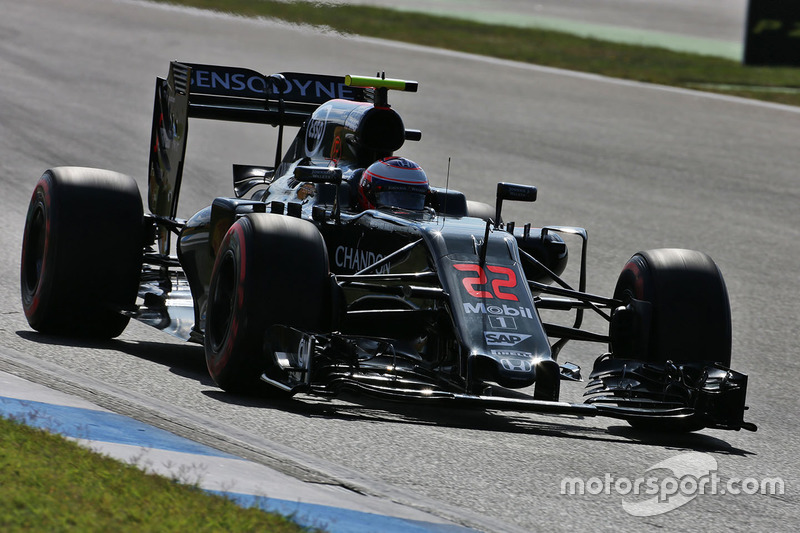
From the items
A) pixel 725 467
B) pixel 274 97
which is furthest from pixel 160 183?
pixel 725 467

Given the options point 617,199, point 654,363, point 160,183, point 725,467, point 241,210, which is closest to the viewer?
point 725,467

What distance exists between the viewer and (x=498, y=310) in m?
6.68

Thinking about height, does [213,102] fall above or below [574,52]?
below

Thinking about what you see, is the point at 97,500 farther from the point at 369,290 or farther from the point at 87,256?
the point at 87,256

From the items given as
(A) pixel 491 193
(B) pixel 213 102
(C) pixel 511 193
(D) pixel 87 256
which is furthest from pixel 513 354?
(A) pixel 491 193

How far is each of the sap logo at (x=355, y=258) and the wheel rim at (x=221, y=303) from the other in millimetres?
841

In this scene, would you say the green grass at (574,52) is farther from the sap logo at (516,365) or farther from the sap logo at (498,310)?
the sap logo at (516,365)

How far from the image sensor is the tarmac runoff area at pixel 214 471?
470 centimetres

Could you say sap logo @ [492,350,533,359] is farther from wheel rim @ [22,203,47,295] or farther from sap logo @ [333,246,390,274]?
wheel rim @ [22,203,47,295]

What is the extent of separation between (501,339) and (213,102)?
13.7ft

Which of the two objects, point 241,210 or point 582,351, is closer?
point 241,210

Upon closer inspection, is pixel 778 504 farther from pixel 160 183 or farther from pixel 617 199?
pixel 617 199

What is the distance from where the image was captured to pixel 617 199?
16.2 metres

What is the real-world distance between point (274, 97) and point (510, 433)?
14.2ft
